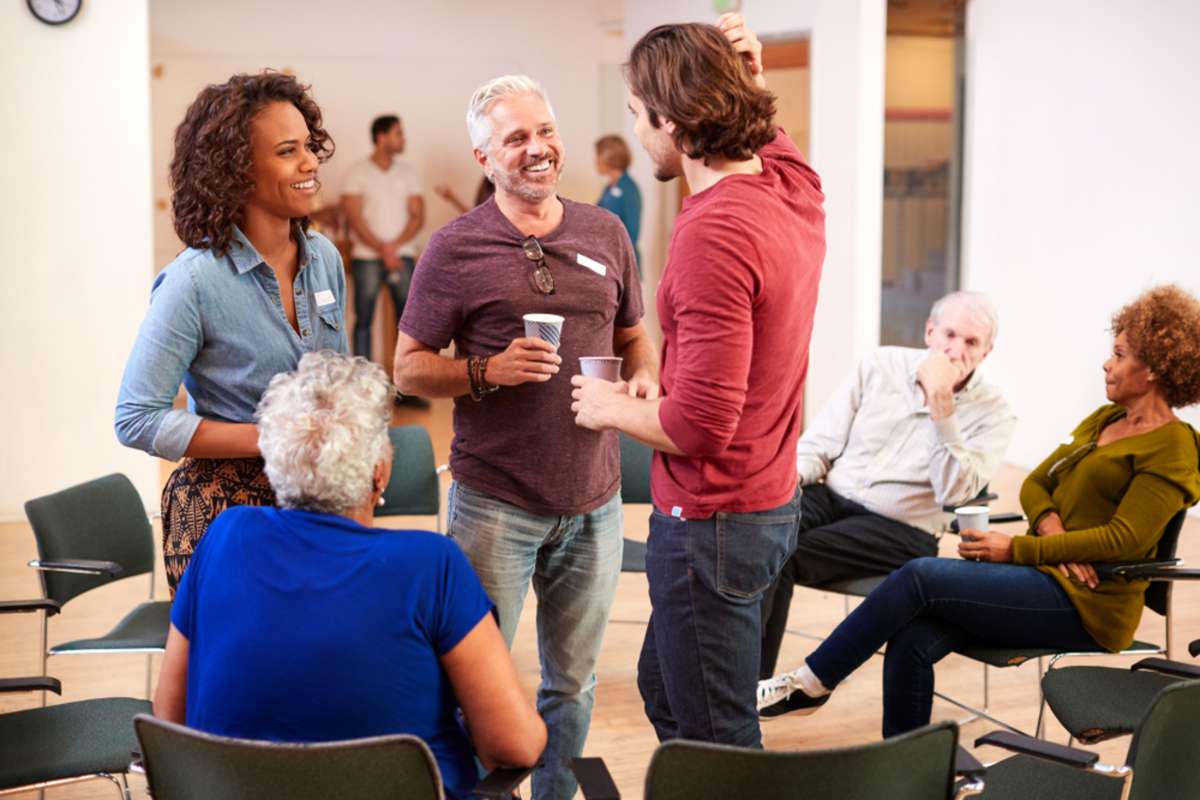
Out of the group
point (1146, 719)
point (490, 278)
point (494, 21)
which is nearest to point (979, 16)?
point (494, 21)

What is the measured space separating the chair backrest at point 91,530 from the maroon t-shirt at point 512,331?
1.20 metres

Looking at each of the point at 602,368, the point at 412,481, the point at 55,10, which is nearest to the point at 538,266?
the point at 602,368

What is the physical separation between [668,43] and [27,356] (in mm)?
4803

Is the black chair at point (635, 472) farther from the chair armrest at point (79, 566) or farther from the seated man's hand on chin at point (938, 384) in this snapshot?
the chair armrest at point (79, 566)

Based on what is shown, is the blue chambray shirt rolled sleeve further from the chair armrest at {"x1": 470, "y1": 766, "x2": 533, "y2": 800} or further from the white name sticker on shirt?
the chair armrest at {"x1": 470, "y1": 766, "x2": 533, "y2": 800}

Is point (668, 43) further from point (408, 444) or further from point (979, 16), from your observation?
point (979, 16)

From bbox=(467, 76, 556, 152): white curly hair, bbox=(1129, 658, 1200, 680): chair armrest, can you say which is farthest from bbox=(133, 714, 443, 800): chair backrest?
bbox=(1129, 658, 1200, 680): chair armrest

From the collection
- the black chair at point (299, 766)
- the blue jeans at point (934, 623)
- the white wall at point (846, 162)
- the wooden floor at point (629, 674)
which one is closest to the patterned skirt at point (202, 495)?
the black chair at point (299, 766)

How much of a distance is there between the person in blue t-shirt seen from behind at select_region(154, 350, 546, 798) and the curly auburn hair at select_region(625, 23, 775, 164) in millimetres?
643

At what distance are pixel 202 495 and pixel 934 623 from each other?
176cm

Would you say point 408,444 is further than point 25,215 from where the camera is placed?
No

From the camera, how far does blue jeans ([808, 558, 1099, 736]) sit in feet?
10.3

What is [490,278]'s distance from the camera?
2568 millimetres

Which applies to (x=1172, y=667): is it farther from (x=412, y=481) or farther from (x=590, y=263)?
(x=412, y=481)
